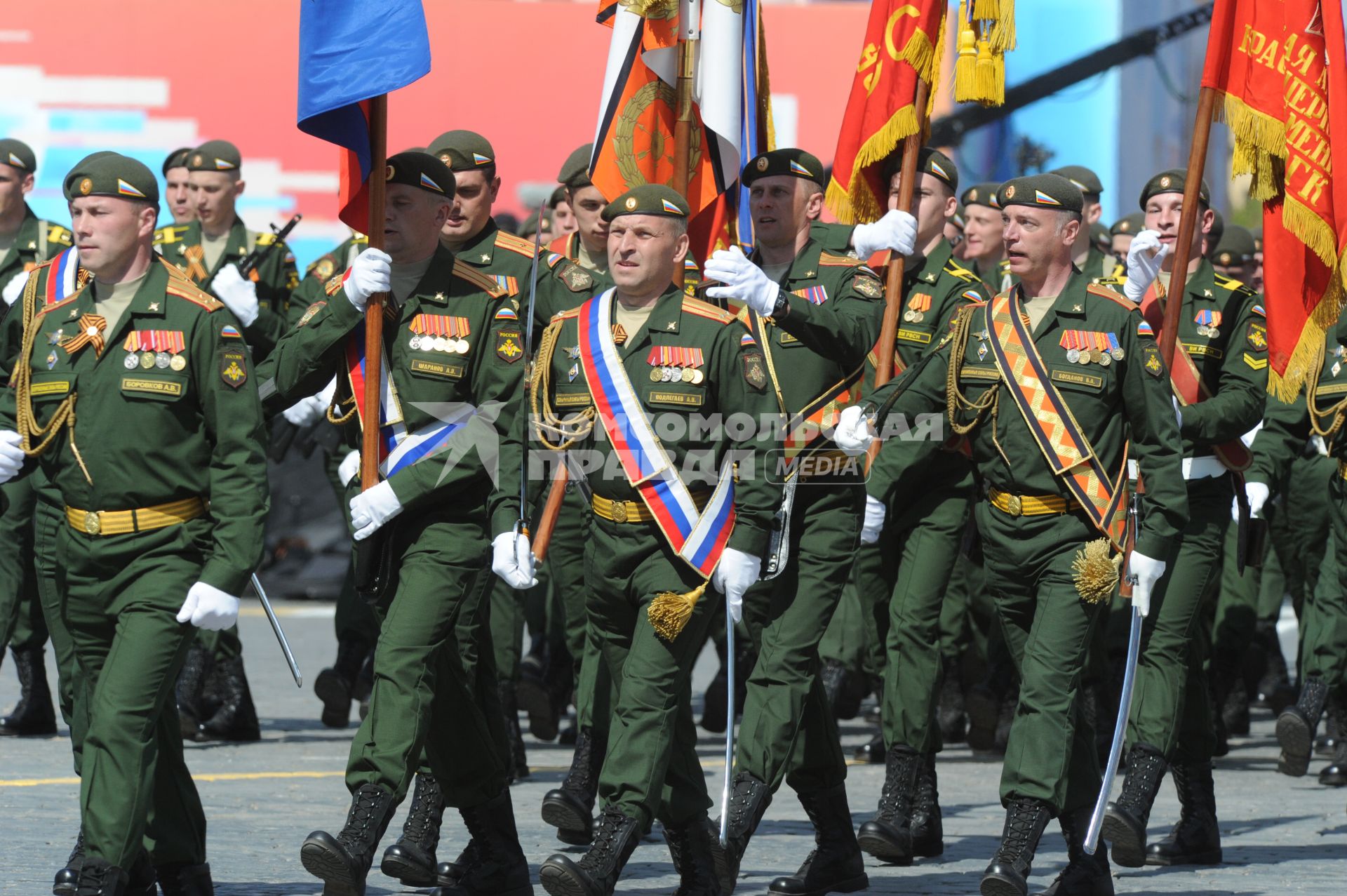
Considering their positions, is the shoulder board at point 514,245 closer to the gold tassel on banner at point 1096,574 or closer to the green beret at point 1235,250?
the gold tassel on banner at point 1096,574

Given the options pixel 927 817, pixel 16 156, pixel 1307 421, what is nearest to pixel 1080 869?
pixel 927 817

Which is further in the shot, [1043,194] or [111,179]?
[1043,194]

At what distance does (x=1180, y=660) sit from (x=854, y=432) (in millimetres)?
1591

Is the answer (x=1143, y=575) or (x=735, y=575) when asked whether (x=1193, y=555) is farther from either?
(x=735, y=575)

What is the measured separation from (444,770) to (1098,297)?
8.36 feet

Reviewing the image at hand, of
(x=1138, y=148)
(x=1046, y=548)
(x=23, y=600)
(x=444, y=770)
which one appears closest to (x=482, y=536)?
(x=444, y=770)

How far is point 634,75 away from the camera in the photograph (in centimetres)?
899

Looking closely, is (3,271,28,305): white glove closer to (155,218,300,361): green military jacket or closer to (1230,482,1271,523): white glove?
(155,218,300,361): green military jacket

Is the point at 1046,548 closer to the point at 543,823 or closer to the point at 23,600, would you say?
the point at 543,823

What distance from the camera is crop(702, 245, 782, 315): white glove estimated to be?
290 inches

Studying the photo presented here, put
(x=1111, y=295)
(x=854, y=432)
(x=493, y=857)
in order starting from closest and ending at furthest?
(x=493, y=857)
(x=1111, y=295)
(x=854, y=432)

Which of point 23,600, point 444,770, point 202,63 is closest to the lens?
point 444,770

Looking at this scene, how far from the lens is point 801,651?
758 centimetres

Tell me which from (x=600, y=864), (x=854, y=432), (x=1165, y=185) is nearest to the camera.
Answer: (x=600, y=864)
